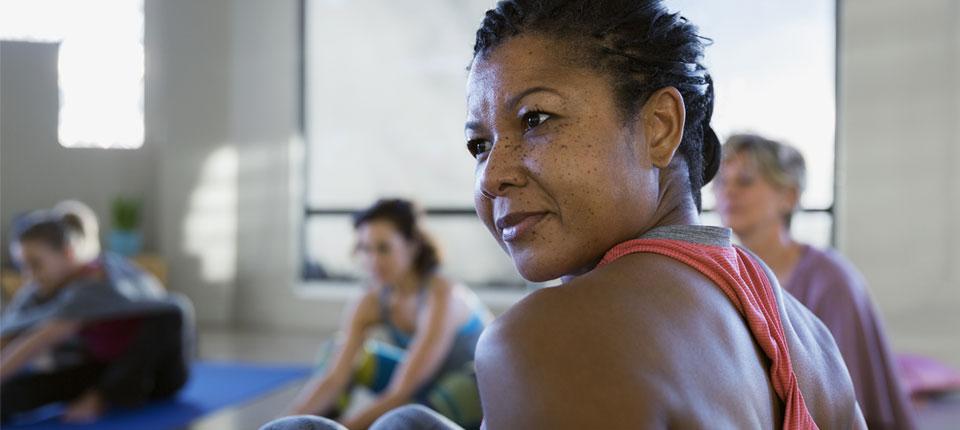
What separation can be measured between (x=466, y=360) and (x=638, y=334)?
2.80 meters

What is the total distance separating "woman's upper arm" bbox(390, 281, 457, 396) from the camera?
3.20m

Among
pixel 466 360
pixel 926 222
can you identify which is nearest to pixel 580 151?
pixel 466 360

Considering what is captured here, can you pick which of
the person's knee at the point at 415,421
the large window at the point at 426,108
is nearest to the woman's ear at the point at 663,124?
the person's knee at the point at 415,421

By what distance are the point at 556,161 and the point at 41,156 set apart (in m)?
7.04

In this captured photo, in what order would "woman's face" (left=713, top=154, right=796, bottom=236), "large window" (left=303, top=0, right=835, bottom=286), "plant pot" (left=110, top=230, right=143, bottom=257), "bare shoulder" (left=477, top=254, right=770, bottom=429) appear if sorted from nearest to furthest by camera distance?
"bare shoulder" (left=477, top=254, right=770, bottom=429) < "woman's face" (left=713, top=154, right=796, bottom=236) < "large window" (left=303, top=0, right=835, bottom=286) < "plant pot" (left=110, top=230, right=143, bottom=257)

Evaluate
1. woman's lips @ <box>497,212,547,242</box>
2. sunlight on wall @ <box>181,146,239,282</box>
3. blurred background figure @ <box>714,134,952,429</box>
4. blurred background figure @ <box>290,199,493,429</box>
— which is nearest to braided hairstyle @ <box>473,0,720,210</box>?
woman's lips @ <box>497,212,547,242</box>

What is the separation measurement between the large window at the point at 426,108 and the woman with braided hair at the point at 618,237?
201 inches

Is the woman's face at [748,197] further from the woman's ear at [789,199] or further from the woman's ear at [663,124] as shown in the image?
the woman's ear at [663,124]

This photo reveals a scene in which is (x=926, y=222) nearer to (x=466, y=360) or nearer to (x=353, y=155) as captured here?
(x=466, y=360)

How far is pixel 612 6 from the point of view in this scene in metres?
0.74

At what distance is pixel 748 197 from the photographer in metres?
2.54

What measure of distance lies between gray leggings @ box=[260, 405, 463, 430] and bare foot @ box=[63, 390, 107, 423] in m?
3.43

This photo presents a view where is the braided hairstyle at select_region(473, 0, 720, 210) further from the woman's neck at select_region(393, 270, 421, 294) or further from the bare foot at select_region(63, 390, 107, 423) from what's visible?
the bare foot at select_region(63, 390, 107, 423)

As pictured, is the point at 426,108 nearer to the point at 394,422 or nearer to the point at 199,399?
the point at 199,399
